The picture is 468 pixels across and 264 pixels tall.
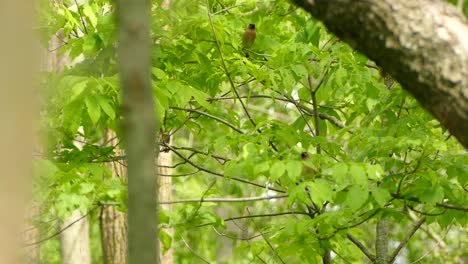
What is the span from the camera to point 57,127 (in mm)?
5332

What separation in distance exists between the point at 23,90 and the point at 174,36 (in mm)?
3792

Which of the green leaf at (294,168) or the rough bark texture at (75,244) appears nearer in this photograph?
the green leaf at (294,168)

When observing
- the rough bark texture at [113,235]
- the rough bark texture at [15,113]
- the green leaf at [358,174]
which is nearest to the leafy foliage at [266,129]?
the green leaf at [358,174]

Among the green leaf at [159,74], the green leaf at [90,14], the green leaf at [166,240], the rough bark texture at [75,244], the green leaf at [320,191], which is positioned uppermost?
the green leaf at [90,14]

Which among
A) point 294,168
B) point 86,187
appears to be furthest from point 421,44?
point 86,187

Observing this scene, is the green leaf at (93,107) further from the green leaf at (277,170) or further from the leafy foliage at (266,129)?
the green leaf at (277,170)

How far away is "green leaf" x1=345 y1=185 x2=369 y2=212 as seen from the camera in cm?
439

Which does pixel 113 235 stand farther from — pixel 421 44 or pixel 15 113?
pixel 15 113

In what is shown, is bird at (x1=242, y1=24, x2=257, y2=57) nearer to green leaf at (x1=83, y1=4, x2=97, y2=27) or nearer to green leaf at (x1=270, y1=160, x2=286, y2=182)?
green leaf at (x1=83, y1=4, x2=97, y2=27)

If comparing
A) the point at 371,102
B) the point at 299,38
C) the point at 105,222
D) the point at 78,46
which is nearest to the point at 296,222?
the point at 371,102

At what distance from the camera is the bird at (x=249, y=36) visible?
5965mm

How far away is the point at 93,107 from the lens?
4.57 m

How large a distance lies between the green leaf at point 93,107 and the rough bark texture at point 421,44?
79.5 inches

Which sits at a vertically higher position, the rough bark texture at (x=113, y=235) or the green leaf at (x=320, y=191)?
the green leaf at (x=320, y=191)
